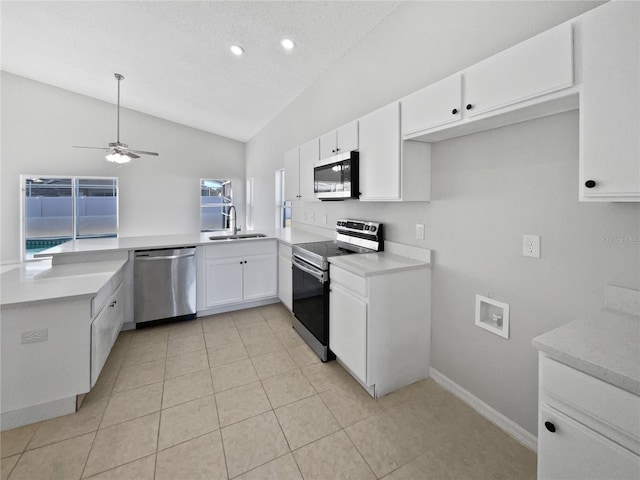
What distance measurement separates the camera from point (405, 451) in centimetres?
164

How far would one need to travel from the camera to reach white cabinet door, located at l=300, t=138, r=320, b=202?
3261mm

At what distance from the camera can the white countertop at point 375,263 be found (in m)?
2.03

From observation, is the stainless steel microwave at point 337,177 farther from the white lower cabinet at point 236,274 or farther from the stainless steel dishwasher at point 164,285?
the stainless steel dishwasher at point 164,285

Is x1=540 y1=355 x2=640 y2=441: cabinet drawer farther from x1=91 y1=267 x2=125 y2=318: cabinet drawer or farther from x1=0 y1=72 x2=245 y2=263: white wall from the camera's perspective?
x1=0 y1=72 x2=245 y2=263: white wall

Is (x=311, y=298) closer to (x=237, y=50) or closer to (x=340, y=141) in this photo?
(x=340, y=141)

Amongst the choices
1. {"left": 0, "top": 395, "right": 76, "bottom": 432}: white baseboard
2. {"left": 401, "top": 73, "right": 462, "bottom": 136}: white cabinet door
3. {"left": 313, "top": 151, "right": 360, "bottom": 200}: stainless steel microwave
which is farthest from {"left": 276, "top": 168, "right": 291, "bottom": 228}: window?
{"left": 0, "top": 395, "right": 76, "bottom": 432}: white baseboard

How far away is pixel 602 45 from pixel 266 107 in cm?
459

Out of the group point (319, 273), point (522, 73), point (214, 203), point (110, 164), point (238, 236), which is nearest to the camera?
point (522, 73)

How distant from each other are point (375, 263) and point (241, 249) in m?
1.97

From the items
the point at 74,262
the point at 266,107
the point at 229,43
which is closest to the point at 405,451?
the point at 74,262

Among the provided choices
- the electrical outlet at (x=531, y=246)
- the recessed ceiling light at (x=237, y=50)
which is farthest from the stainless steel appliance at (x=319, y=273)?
the recessed ceiling light at (x=237, y=50)

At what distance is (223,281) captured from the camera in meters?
3.53

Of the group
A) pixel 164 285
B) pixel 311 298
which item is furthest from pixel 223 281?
pixel 311 298

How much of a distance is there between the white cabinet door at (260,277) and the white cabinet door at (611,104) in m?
3.19
